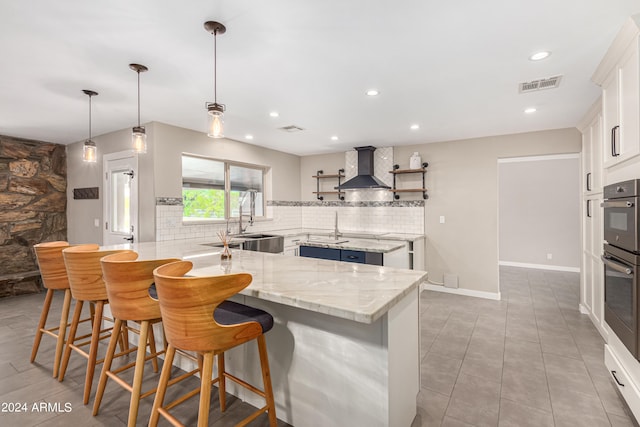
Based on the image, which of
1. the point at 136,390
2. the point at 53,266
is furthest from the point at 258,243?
the point at 136,390

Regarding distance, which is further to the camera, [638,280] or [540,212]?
[540,212]

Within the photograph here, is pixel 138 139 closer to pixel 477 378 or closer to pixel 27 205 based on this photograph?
pixel 477 378

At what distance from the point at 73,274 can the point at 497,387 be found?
314cm

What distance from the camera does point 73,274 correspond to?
213 centimetres

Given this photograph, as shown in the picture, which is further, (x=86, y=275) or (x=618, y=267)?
(x=86, y=275)

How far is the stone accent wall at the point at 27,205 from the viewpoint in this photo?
449 centimetres

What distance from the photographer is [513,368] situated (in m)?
2.48

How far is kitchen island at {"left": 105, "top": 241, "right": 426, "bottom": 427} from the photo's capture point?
1.42 m

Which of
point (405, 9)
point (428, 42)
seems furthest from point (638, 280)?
point (405, 9)

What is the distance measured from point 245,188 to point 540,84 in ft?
13.8

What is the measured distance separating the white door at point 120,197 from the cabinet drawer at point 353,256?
2.69m

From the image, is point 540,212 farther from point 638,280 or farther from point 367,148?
point 638,280

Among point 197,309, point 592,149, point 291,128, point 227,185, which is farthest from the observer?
point 227,185

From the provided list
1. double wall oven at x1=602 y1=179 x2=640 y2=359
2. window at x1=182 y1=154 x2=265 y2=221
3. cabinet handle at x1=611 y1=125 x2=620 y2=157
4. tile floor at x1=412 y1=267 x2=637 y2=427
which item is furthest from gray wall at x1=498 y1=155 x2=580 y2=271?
window at x1=182 y1=154 x2=265 y2=221
